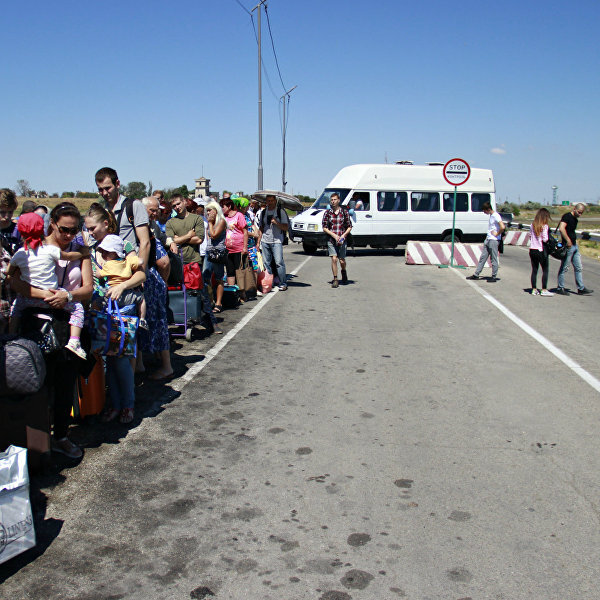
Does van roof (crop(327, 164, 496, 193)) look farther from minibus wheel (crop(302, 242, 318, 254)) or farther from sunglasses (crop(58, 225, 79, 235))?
sunglasses (crop(58, 225, 79, 235))

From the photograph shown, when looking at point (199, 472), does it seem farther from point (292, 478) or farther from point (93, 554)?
point (93, 554)

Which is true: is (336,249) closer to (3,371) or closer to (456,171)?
(456,171)

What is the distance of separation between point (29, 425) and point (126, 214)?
2.33 meters

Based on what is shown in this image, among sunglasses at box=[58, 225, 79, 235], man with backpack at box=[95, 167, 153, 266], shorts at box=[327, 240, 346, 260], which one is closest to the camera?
sunglasses at box=[58, 225, 79, 235]

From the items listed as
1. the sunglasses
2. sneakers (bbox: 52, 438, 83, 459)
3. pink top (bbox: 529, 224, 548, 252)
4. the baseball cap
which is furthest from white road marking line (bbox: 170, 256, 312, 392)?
pink top (bbox: 529, 224, 548, 252)

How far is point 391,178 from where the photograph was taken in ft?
71.6

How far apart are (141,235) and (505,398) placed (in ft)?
11.6

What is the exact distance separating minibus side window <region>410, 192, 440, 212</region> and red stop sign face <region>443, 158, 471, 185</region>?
175 inches

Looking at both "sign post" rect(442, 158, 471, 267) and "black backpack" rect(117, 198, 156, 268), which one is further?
"sign post" rect(442, 158, 471, 267)

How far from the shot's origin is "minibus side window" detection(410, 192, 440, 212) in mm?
22266

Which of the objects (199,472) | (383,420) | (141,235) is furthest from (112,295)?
(383,420)

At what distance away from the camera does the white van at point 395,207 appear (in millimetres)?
21484

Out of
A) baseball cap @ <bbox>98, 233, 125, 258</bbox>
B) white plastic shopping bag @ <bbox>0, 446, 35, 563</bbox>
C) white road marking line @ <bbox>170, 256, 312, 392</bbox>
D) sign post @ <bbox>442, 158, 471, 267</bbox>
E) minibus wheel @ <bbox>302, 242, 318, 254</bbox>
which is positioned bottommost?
A: white road marking line @ <bbox>170, 256, 312, 392</bbox>

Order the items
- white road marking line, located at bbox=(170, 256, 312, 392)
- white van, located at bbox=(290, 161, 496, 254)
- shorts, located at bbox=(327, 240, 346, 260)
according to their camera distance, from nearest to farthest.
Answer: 1. white road marking line, located at bbox=(170, 256, 312, 392)
2. shorts, located at bbox=(327, 240, 346, 260)
3. white van, located at bbox=(290, 161, 496, 254)
